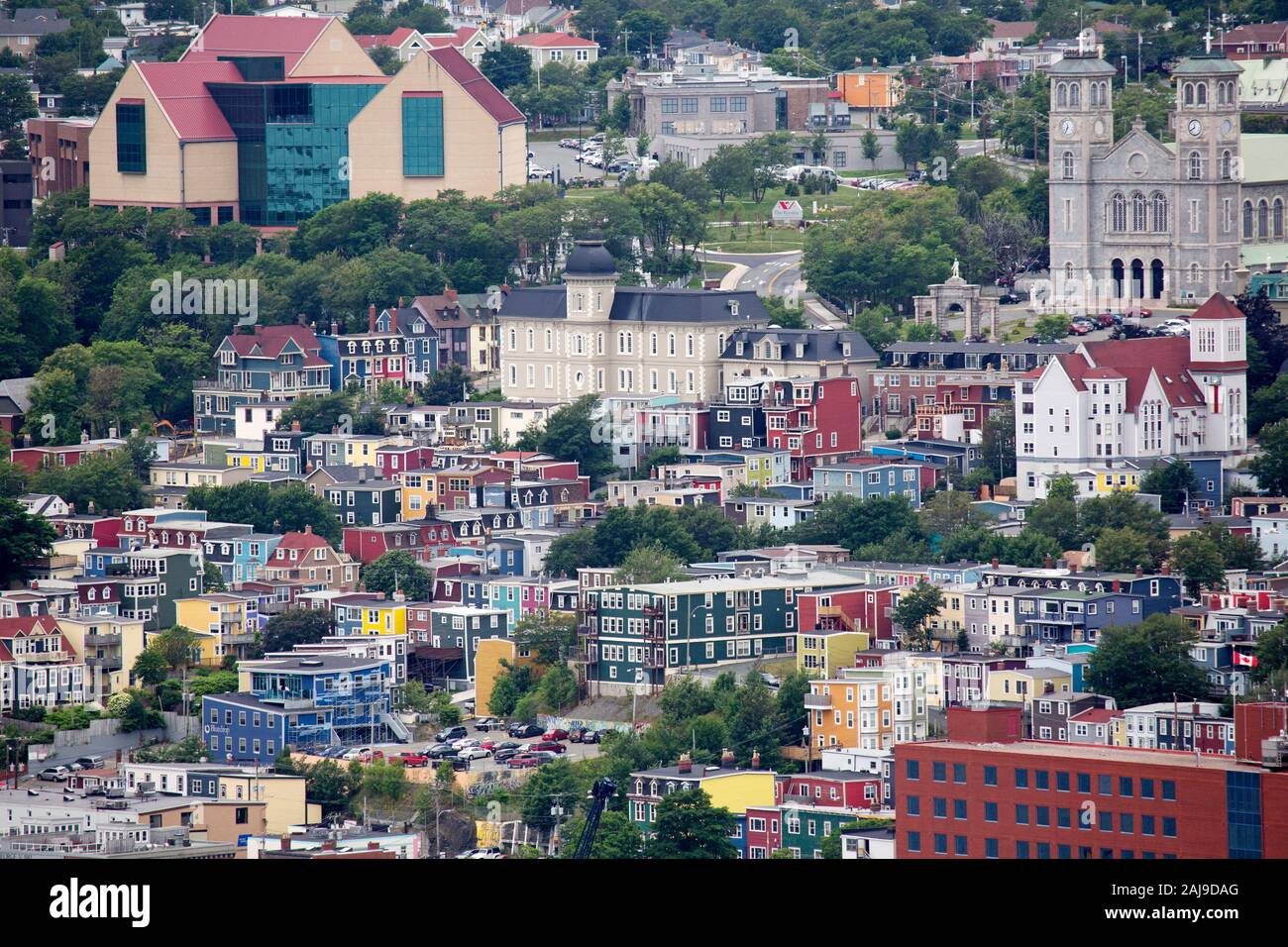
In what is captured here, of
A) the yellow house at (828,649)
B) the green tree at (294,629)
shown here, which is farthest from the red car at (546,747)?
the green tree at (294,629)

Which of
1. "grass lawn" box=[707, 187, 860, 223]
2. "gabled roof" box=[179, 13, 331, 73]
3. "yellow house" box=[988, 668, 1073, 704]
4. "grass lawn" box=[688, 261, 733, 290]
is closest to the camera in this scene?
"yellow house" box=[988, 668, 1073, 704]

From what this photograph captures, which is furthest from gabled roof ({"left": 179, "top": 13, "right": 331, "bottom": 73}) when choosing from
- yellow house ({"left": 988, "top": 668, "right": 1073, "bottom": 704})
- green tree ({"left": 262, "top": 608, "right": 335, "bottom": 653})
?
yellow house ({"left": 988, "top": 668, "right": 1073, "bottom": 704})

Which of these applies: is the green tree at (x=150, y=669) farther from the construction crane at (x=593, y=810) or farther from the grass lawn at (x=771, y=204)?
the grass lawn at (x=771, y=204)

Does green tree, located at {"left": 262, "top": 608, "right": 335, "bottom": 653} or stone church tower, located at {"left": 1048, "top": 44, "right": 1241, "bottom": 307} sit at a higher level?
stone church tower, located at {"left": 1048, "top": 44, "right": 1241, "bottom": 307}

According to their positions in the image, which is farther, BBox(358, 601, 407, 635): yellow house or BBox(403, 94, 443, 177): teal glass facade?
BBox(403, 94, 443, 177): teal glass facade

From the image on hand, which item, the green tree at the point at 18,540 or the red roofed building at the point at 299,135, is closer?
the green tree at the point at 18,540

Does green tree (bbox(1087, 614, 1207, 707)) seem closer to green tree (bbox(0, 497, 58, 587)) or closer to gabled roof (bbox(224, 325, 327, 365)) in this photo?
green tree (bbox(0, 497, 58, 587))
